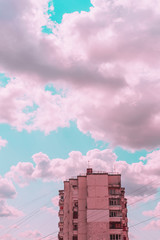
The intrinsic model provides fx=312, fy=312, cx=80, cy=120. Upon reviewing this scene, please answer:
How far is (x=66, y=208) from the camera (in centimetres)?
10006

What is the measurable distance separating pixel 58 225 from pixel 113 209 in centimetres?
2544

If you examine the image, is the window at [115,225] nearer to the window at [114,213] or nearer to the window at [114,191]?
the window at [114,213]

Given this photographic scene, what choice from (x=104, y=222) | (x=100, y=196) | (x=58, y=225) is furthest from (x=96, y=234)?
(x=58, y=225)

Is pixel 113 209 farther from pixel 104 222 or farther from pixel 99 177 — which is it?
pixel 99 177

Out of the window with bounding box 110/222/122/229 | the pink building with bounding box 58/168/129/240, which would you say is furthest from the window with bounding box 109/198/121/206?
the window with bounding box 110/222/122/229

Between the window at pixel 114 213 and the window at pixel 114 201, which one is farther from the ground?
the window at pixel 114 201

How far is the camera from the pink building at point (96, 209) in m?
82.1

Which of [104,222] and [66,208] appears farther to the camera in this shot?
[66,208]

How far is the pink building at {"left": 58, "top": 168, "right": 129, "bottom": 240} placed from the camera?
82.1 m

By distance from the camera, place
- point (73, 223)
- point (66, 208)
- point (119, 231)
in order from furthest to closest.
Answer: point (66, 208) < point (73, 223) < point (119, 231)

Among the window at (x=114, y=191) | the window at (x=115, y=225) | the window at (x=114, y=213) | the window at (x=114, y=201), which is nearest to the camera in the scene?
the window at (x=115, y=225)

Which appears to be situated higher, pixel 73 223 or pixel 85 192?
pixel 85 192

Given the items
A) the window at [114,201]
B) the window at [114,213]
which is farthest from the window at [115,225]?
the window at [114,201]

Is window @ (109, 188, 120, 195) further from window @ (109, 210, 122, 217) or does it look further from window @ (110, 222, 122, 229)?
window @ (110, 222, 122, 229)
